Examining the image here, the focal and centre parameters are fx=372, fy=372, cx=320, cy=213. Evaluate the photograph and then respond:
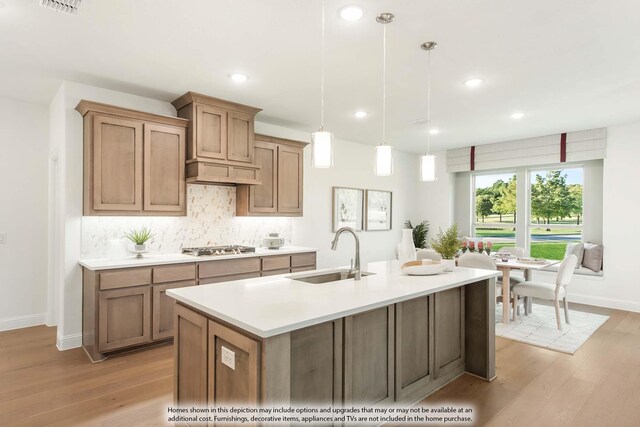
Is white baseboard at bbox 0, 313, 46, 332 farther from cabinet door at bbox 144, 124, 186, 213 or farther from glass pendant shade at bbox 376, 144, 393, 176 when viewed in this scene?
glass pendant shade at bbox 376, 144, 393, 176

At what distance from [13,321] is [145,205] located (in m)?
2.15

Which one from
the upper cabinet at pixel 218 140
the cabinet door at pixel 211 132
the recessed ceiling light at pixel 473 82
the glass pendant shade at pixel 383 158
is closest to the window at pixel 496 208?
the recessed ceiling light at pixel 473 82

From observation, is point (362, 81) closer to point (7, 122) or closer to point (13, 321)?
point (7, 122)

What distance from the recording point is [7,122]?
415 cm

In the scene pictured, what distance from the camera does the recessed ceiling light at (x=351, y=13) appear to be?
91.0 inches

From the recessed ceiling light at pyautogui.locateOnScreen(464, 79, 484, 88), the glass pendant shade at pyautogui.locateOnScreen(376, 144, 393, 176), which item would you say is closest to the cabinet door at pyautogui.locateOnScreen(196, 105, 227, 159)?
the glass pendant shade at pyautogui.locateOnScreen(376, 144, 393, 176)

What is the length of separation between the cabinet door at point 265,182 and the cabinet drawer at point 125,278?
1548 millimetres

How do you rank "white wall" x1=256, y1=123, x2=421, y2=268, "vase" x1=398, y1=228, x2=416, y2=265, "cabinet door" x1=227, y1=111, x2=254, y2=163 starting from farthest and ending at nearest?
"white wall" x1=256, y1=123, x2=421, y2=268, "cabinet door" x1=227, y1=111, x2=254, y2=163, "vase" x1=398, y1=228, x2=416, y2=265

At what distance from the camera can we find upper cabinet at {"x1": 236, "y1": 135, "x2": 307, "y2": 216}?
474 cm

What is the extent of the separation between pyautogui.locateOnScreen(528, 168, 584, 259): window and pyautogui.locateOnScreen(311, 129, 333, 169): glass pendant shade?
530cm

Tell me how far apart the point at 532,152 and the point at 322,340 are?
5544 mm

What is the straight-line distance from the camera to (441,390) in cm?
277

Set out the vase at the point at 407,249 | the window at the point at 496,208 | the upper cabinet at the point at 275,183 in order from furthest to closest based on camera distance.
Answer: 1. the window at the point at 496,208
2. the upper cabinet at the point at 275,183
3. the vase at the point at 407,249

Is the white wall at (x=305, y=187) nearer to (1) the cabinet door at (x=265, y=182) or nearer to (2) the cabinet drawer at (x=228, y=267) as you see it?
(1) the cabinet door at (x=265, y=182)
